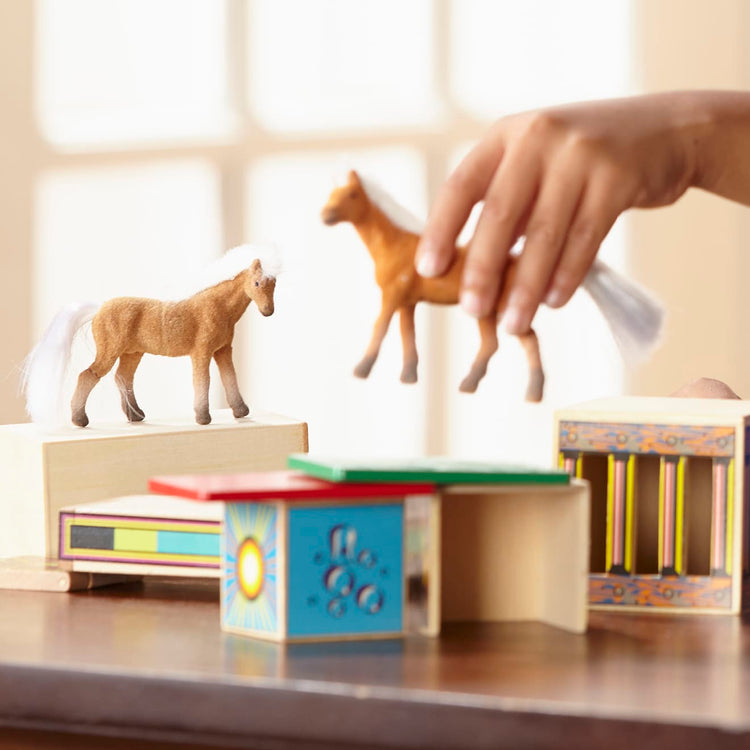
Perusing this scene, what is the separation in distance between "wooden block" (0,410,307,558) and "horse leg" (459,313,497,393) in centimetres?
31

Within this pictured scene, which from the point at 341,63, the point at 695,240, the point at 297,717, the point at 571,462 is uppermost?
the point at 341,63

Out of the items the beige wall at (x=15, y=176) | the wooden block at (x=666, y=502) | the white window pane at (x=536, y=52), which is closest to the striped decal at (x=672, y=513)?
the wooden block at (x=666, y=502)

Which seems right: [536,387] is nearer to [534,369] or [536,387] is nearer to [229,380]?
[534,369]

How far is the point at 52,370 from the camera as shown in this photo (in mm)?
1176

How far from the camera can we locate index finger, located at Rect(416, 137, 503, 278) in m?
0.89

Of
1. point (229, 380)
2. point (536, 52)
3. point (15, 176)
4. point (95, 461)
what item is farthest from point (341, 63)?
point (95, 461)

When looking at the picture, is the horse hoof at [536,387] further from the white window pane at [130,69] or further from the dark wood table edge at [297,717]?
the white window pane at [130,69]

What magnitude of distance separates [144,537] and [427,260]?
0.94ft

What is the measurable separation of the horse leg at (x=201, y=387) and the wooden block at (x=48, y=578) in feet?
0.74

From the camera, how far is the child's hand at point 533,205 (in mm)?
888

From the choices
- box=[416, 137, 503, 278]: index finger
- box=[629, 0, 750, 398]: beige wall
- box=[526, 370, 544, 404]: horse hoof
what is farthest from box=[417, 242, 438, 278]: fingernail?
box=[629, 0, 750, 398]: beige wall

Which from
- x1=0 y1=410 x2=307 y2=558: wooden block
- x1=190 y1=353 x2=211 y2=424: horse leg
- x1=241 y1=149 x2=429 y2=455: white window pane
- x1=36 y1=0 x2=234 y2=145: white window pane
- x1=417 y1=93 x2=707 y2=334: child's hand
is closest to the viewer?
x1=417 y1=93 x2=707 y2=334: child's hand

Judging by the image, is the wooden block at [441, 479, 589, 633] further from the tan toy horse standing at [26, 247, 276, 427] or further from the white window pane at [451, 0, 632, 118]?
the white window pane at [451, 0, 632, 118]

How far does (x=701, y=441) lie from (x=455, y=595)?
0.20m
